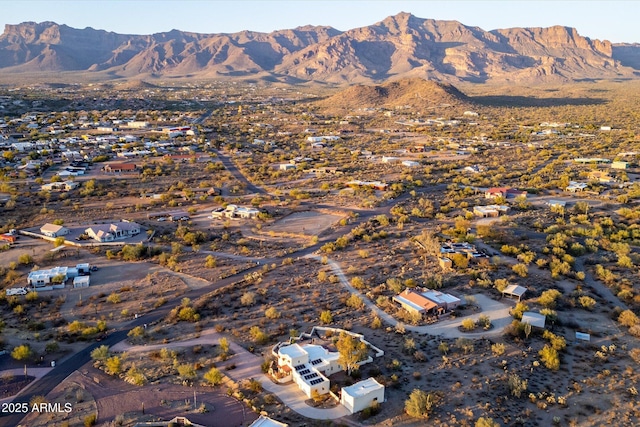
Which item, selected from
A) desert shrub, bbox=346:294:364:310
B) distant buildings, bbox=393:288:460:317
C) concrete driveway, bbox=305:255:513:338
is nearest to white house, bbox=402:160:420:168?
concrete driveway, bbox=305:255:513:338

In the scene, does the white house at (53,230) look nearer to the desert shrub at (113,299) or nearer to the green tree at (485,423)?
the desert shrub at (113,299)

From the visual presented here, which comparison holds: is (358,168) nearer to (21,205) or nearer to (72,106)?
(21,205)

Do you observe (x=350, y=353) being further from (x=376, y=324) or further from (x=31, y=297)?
(x=31, y=297)

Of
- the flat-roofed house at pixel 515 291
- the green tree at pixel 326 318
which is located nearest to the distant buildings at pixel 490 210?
the flat-roofed house at pixel 515 291

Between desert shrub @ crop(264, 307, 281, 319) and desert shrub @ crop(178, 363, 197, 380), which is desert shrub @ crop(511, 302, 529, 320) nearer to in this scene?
desert shrub @ crop(264, 307, 281, 319)

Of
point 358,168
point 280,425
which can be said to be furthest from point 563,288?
point 358,168
